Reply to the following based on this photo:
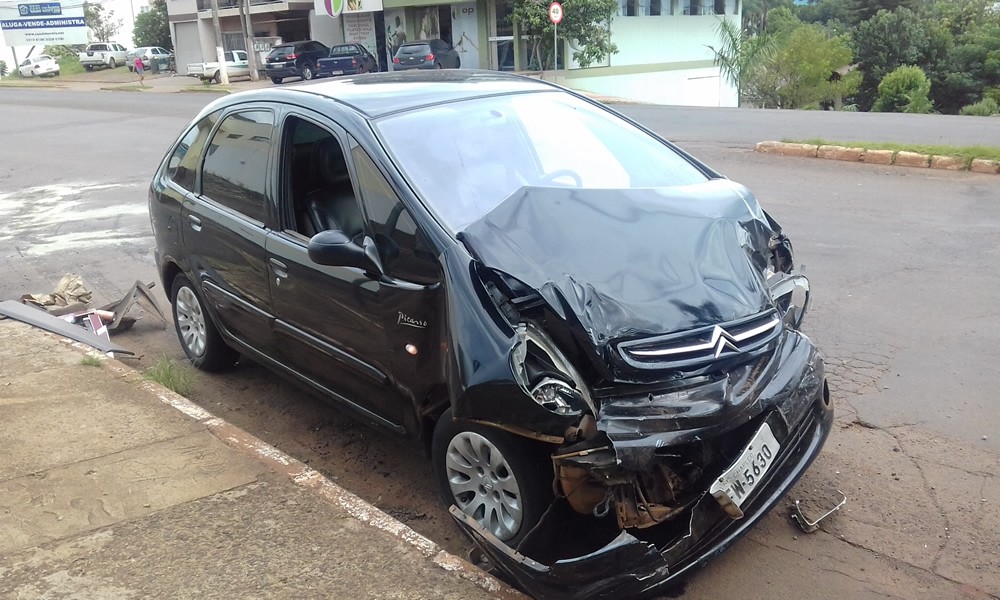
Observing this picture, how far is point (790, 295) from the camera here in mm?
3910

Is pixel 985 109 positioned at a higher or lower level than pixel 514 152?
lower

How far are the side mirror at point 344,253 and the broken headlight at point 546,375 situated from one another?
0.85 m

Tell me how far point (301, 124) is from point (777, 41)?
41.4 metres

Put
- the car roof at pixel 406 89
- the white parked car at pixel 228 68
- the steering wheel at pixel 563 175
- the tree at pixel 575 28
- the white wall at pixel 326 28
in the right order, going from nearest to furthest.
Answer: the steering wheel at pixel 563 175 → the car roof at pixel 406 89 → the tree at pixel 575 28 → the white parked car at pixel 228 68 → the white wall at pixel 326 28

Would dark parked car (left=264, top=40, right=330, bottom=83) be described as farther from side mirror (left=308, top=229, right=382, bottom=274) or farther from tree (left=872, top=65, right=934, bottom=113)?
side mirror (left=308, top=229, right=382, bottom=274)

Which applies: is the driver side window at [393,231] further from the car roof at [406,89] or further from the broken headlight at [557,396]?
the broken headlight at [557,396]

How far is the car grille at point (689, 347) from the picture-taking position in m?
3.05

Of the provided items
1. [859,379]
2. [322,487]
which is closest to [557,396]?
[322,487]

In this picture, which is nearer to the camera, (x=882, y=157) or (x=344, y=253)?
(x=344, y=253)

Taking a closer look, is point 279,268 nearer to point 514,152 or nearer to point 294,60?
point 514,152

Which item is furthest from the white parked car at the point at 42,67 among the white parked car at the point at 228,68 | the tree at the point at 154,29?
the white parked car at the point at 228,68

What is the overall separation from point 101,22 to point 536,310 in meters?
87.4

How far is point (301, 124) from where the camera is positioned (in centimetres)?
443

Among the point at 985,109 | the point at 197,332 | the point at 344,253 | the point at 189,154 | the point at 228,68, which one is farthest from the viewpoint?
the point at 228,68
